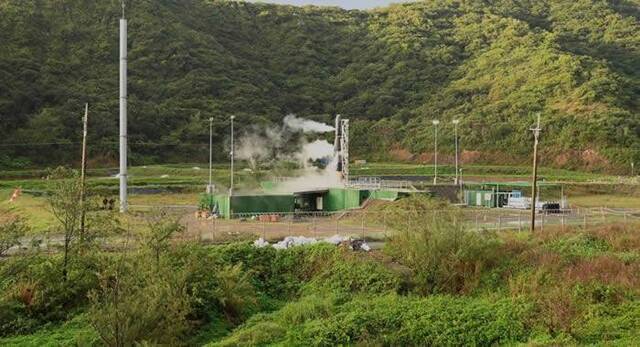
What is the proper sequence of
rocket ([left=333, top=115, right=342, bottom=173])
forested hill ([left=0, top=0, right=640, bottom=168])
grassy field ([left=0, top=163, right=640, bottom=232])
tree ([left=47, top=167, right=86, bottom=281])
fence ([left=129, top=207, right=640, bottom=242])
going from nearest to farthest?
tree ([left=47, top=167, right=86, bottom=281])
fence ([left=129, top=207, right=640, bottom=242])
grassy field ([left=0, top=163, right=640, bottom=232])
rocket ([left=333, top=115, right=342, bottom=173])
forested hill ([left=0, top=0, right=640, bottom=168])

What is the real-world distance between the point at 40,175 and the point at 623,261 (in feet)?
166

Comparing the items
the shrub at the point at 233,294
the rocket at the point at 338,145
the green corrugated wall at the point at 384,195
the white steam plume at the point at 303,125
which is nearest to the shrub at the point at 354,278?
the shrub at the point at 233,294

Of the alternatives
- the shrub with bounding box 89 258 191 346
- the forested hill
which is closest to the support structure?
the shrub with bounding box 89 258 191 346

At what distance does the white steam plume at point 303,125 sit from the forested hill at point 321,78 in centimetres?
285

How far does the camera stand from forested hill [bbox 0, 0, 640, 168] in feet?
251

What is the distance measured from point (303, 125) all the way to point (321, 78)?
33464 millimetres

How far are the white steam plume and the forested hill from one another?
9.36 ft

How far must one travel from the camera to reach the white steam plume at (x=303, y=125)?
76750 millimetres

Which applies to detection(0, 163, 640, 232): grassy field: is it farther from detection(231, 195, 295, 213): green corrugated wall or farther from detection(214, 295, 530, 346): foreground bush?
detection(214, 295, 530, 346): foreground bush

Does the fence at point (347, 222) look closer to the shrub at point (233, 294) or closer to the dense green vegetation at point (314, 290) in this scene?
the dense green vegetation at point (314, 290)

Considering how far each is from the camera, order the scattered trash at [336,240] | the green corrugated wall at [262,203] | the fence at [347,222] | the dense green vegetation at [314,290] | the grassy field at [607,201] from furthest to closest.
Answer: the grassy field at [607,201]
the green corrugated wall at [262,203]
the fence at [347,222]
the scattered trash at [336,240]
the dense green vegetation at [314,290]

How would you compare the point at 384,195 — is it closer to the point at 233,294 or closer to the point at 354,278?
the point at 354,278

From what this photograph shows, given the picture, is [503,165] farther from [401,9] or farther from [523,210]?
[401,9]

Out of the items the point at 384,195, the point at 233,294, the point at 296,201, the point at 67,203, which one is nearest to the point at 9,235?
the point at 67,203
